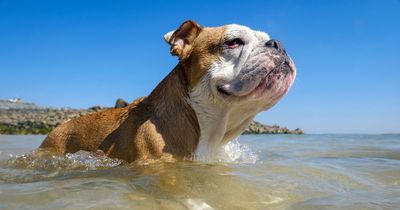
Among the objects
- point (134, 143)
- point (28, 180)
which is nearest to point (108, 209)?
point (28, 180)

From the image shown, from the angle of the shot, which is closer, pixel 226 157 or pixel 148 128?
pixel 148 128

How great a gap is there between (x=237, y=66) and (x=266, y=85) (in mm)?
346

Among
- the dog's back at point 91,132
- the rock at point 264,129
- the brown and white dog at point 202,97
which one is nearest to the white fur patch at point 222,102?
the brown and white dog at point 202,97

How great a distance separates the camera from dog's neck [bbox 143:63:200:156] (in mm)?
4484

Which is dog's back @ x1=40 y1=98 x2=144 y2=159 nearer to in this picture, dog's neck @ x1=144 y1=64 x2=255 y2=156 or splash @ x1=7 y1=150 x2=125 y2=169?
splash @ x1=7 y1=150 x2=125 y2=169

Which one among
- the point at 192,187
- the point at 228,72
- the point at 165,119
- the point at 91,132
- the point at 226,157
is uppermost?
the point at 228,72

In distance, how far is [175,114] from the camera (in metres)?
4.64

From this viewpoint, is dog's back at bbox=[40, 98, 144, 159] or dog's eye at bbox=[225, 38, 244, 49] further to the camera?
dog's back at bbox=[40, 98, 144, 159]

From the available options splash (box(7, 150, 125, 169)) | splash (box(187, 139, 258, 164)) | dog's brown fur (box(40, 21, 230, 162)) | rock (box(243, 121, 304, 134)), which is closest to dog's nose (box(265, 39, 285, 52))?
dog's brown fur (box(40, 21, 230, 162))

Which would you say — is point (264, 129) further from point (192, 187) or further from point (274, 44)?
point (192, 187)

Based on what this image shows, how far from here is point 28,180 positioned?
12.4 feet

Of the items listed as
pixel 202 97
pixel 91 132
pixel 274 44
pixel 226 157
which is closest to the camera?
pixel 274 44

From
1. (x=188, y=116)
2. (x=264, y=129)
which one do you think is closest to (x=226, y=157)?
(x=188, y=116)

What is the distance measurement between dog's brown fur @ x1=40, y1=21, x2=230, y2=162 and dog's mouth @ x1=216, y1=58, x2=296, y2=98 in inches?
13.2
